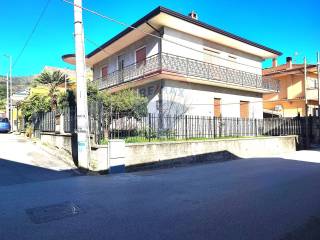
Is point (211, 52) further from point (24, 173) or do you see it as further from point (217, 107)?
point (24, 173)

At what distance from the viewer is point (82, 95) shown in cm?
1055

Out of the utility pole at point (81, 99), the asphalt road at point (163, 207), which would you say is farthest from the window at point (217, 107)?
the utility pole at point (81, 99)

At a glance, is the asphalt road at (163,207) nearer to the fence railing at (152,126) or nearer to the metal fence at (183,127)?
the fence railing at (152,126)

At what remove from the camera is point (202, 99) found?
20.0 metres

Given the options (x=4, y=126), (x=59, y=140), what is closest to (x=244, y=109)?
(x=59, y=140)

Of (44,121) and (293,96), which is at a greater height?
(293,96)

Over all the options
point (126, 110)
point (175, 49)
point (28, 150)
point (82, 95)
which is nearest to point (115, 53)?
point (175, 49)

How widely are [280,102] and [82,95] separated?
2696 centimetres

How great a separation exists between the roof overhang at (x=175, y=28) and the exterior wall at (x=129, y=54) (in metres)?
0.31

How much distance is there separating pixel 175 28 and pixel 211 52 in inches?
146

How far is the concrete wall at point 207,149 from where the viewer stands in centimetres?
1124

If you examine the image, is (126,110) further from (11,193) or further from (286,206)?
(286,206)

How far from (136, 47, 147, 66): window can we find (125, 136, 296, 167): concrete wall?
814 cm

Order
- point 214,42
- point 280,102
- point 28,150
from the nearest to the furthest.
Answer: point 28,150, point 214,42, point 280,102
